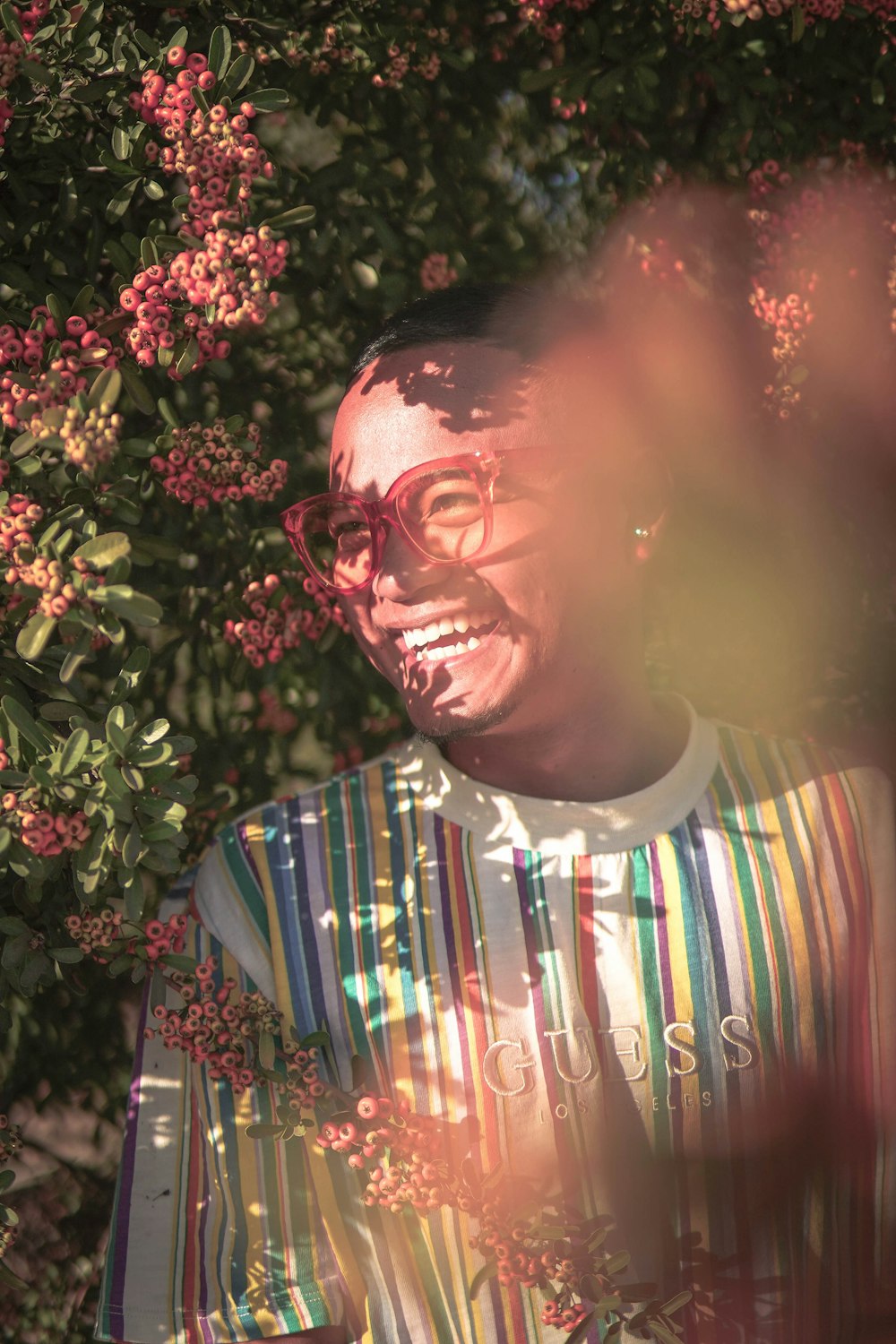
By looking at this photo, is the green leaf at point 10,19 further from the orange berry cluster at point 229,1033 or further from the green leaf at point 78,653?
the orange berry cluster at point 229,1033

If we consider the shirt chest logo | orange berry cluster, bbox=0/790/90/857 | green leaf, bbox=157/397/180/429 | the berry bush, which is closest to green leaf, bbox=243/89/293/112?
the berry bush

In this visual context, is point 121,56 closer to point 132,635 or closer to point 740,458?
point 132,635

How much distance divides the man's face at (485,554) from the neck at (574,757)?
88 mm

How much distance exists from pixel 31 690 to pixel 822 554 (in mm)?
1481

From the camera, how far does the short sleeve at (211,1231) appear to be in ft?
5.15

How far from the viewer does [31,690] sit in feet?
4.73

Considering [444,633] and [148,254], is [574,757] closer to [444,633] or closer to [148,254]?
[444,633]

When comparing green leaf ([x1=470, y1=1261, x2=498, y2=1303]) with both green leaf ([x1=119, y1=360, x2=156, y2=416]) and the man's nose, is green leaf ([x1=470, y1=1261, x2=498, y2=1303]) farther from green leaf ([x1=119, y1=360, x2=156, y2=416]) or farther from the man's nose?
green leaf ([x1=119, y1=360, x2=156, y2=416])

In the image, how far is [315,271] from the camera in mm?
2021

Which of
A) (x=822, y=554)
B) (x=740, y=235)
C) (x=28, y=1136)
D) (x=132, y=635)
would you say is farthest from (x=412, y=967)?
(x=740, y=235)

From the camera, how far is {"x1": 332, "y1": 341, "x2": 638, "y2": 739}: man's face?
1.53m

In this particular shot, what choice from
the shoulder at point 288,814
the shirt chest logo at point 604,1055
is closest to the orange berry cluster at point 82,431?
the shoulder at point 288,814

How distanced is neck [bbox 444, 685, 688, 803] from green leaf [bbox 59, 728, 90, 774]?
0.63m

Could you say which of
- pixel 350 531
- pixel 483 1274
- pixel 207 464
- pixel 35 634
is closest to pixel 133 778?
pixel 35 634
